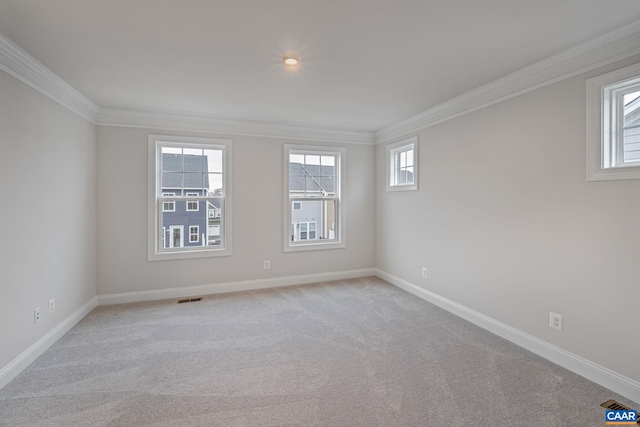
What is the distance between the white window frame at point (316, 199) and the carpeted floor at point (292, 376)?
1.49 metres

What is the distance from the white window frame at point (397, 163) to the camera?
13.7 ft

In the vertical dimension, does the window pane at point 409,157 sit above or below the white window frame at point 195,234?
above

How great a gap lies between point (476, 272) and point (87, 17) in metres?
3.96

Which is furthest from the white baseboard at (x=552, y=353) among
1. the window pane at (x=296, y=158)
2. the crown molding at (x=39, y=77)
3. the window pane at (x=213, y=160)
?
the crown molding at (x=39, y=77)

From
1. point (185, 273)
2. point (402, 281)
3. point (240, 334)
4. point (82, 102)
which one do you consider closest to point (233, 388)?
point (240, 334)

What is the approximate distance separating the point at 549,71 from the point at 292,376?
128 inches

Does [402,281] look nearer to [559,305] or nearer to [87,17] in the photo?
[559,305]

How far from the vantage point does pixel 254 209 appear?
4520 millimetres

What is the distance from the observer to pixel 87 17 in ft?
6.33

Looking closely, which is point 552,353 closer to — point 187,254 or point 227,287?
point 227,287

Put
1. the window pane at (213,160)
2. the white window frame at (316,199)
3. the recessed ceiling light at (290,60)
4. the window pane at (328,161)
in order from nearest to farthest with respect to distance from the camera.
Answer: the recessed ceiling light at (290,60), the window pane at (213,160), the white window frame at (316,199), the window pane at (328,161)

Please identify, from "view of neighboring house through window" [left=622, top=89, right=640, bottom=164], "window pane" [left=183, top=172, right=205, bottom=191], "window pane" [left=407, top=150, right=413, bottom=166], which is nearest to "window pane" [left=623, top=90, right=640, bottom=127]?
"view of neighboring house through window" [left=622, top=89, right=640, bottom=164]

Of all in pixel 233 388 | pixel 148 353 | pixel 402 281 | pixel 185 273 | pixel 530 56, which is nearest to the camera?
pixel 233 388

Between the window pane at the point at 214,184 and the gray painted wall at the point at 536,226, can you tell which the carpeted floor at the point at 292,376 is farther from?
the window pane at the point at 214,184
